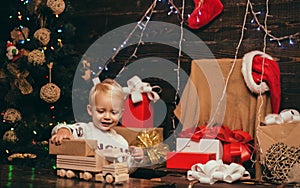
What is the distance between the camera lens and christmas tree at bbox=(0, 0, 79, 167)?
3.00 m

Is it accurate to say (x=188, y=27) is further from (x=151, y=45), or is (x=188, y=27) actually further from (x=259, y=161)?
(x=259, y=161)

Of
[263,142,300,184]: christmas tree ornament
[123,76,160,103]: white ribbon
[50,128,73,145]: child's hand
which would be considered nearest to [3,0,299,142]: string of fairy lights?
[123,76,160,103]: white ribbon

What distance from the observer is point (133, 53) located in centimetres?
337

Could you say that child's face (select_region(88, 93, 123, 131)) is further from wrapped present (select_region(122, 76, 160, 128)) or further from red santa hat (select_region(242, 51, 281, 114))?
red santa hat (select_region(242, 51, 281, 114))

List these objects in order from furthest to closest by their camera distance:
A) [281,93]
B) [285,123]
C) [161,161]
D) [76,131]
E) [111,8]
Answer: [111,8] → [281,93] → [161,161] → [285,123] → [76,131]

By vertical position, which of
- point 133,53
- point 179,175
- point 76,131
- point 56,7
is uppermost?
point 56,7

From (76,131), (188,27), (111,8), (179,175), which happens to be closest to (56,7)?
(111,8)

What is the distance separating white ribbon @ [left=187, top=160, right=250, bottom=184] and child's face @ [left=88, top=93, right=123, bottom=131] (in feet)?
1.41

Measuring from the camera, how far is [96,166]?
197 cm

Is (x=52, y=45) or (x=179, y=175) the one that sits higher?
(x=52, y=45)

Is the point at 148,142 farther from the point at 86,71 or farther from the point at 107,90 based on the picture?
the point at 86,71

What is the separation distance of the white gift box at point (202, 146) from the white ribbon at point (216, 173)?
25 cm

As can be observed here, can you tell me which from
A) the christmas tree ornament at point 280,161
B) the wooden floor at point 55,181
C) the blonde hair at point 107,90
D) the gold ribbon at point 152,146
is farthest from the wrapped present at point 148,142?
the christmas tree ornament at point 280,161

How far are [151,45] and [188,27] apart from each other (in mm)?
283
